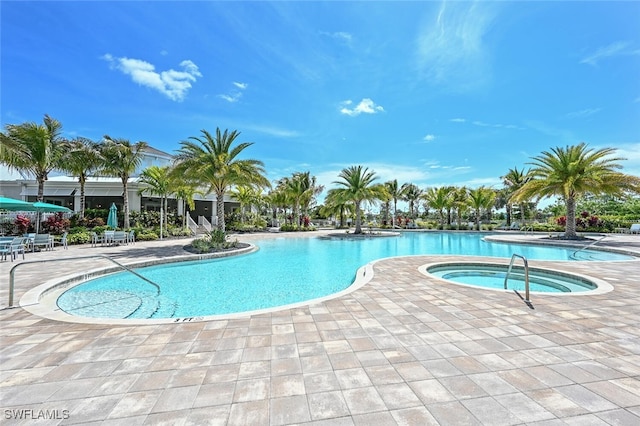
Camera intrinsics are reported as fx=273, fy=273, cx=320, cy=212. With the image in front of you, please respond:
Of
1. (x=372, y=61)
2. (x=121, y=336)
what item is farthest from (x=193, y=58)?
(x=121, y=336)

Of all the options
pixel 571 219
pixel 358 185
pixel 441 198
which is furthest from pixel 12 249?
pixel 441 198

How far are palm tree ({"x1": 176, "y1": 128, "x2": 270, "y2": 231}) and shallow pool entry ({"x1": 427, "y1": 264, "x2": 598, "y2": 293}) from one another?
12138 mm

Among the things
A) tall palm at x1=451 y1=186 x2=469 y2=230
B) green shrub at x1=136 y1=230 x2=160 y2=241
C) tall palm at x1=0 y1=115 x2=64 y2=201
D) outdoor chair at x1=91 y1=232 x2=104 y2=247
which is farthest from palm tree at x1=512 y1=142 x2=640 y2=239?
tall palm at x1=0 y1=115 x2=64 y2=201

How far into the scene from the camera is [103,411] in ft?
7.93

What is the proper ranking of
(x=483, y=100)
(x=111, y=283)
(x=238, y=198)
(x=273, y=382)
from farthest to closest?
(x=238, y=198) < (x=483, y=100) < (x=111, y=283) < (x=273, y=382)

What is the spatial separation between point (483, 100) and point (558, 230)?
16.2 meters

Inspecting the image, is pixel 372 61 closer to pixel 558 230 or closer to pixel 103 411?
pixel 103 411

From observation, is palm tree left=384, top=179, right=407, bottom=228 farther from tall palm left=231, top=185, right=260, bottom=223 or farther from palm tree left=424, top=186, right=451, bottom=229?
tall palm left=231, top=185, right=260, bottom=223

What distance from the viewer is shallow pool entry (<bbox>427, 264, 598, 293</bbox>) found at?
7.77 meters

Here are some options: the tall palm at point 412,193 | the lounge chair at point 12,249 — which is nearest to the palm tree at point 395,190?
the tall palm at point 412,193

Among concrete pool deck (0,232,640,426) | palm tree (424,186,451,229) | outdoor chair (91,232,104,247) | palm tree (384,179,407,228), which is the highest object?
palm tree (384,179,407,228)

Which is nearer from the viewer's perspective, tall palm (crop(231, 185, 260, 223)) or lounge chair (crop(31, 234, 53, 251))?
lounge chair (crop(31, 234, 53, 251))

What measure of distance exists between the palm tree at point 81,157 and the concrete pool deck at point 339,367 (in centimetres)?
1844

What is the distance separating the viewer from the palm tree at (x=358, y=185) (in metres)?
25.2
